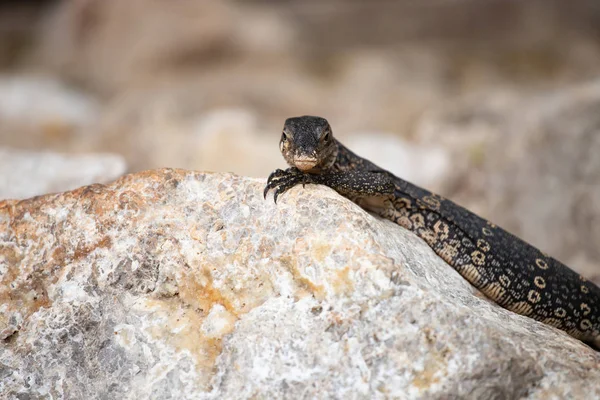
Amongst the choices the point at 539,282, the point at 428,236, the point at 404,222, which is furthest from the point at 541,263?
the point at 404,222

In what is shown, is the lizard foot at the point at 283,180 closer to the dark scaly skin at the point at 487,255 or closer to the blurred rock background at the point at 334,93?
the dark scaly skin at the point at 487,255

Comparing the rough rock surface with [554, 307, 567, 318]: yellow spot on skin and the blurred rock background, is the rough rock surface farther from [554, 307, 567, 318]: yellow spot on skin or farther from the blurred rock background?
the blurred rock background

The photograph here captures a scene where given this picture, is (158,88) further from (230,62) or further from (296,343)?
(296,343)

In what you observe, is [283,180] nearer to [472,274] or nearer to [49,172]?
[472,274]

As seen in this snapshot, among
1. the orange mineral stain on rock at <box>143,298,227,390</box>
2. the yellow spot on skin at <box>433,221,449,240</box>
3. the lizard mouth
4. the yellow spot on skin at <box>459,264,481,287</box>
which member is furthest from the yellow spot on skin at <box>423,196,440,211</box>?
the orange mineral stain on rock at <box>143,298,227,390</box>

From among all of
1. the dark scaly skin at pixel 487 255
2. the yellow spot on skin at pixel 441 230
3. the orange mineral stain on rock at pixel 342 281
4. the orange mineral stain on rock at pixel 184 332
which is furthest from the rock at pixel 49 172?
the orange mineral stain on rock at pixel 342 281

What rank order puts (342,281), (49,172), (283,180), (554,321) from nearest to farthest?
(342,281), (283,180), (554,321), (49,172)

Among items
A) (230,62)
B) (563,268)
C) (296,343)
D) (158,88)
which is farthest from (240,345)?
(230,62)
